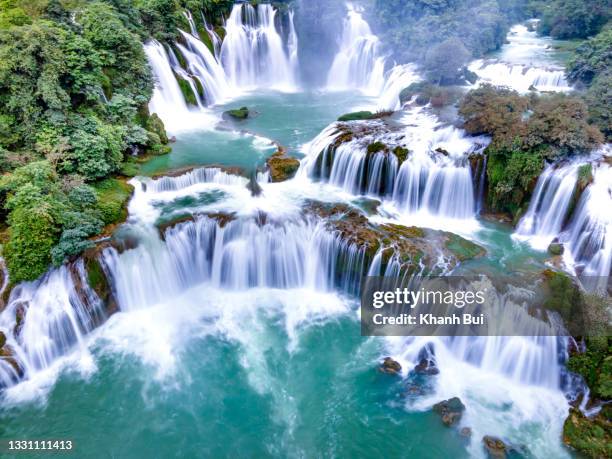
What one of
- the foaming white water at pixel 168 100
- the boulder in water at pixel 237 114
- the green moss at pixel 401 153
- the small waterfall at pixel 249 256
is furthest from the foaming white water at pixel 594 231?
the foaming white water at pixel 168 100

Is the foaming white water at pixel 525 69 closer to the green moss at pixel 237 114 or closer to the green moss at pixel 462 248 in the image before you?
the green moss at pixel 462 248

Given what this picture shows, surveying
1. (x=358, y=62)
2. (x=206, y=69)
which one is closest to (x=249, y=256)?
(x=206, y=69)

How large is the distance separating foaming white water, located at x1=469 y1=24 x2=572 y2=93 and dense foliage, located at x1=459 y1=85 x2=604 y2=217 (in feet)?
21.9

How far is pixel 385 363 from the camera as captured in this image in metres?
12.0

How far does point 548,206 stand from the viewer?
47.9ft

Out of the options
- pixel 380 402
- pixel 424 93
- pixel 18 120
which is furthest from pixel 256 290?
pixel 424 93

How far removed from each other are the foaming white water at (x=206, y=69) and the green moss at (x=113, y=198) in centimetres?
1181

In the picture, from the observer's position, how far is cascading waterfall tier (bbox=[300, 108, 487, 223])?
634 inches

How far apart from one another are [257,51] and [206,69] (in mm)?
5642

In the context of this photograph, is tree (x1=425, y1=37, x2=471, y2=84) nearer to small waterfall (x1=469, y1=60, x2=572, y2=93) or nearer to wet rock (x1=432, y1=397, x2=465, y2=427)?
small waterfall (x1=469, y1=60, x2=572, y2=93)

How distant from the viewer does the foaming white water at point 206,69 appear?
26.0 metres

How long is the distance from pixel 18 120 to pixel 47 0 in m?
6.79

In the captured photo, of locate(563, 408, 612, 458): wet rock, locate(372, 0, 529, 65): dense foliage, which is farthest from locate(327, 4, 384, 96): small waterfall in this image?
locate(563, 408, 612, 458): wet rock

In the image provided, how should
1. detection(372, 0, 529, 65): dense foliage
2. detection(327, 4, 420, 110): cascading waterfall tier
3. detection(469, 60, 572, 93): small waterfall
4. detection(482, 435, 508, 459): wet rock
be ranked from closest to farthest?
1. detection(482, 435, 508, 459): wet rock
2. detection(469, 60, 572, 93): small waterfall
3. detection(327, 4, 420, 110): cascading waterfall tier
4. detection(372, 0, 529, 65): dense foliage
